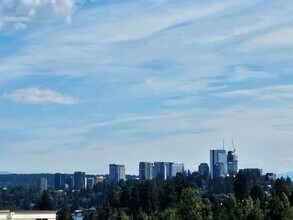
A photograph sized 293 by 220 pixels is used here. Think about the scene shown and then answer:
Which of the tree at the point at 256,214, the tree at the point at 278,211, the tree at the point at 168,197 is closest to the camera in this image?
the tree at the point at 278,211

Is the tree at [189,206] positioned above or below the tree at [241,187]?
below

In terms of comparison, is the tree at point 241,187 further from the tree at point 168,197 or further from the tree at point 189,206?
the tree at point 189,206

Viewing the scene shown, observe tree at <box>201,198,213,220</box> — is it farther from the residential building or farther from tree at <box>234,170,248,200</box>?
the residential building

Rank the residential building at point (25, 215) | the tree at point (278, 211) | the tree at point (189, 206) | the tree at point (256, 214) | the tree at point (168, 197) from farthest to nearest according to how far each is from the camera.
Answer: the tree at point (168, 197), the tree at point (256, 214), the tree at point (278, 211), the tree at point (189, 206), the residential building at point (25, 215)

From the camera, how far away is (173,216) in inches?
4102

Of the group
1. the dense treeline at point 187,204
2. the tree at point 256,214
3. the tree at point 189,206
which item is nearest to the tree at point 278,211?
the dense treeline at point 187,204

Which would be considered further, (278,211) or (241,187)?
(241,187)

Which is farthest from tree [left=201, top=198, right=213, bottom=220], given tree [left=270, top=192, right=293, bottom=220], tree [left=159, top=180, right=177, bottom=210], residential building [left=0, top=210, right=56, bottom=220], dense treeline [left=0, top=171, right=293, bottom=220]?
residential building [left=0, top=210, right=56, bottom=220]

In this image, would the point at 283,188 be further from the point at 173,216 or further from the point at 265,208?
the point at 173,216

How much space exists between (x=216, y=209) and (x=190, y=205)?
32.0 m

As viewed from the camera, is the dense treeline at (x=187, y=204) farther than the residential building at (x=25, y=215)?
Yes

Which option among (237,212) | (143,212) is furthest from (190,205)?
(143,212)

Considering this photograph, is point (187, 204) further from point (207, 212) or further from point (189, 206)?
point (207, 212)

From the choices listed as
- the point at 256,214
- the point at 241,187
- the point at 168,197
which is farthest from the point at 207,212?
the point at 241,187
